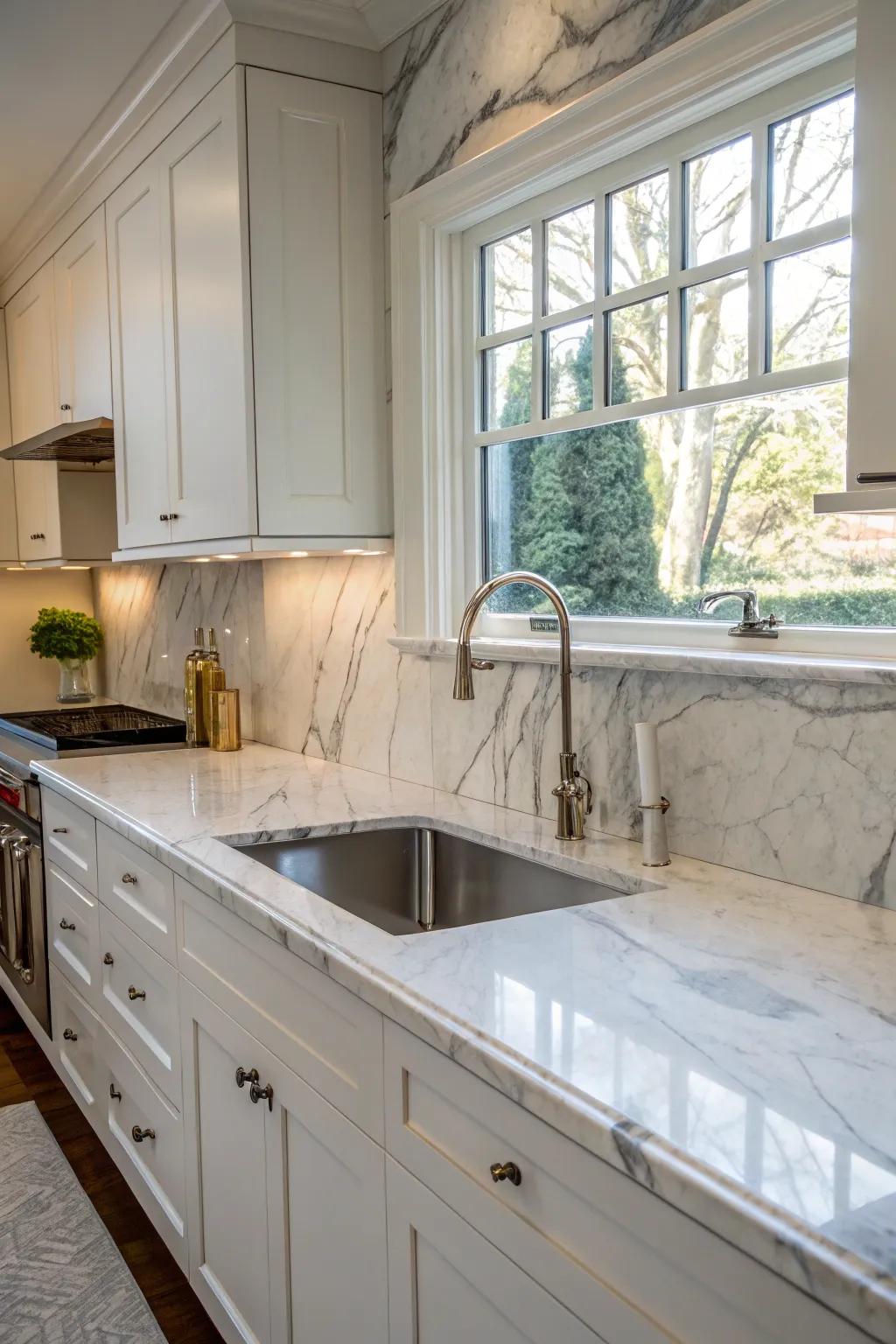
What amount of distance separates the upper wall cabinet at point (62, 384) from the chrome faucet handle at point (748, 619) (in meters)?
2.29

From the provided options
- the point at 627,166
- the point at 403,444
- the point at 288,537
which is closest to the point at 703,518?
the point at 627,166

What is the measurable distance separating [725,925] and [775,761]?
309 millimetres

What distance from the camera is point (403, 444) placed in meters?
2.50

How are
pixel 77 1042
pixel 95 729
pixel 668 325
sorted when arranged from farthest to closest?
pixel 95 729 < pixel 77 1042 < pixel 668 325

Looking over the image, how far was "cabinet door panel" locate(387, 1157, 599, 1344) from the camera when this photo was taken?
105cm

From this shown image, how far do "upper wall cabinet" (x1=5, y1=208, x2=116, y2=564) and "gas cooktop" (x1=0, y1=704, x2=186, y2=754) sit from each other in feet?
1.97

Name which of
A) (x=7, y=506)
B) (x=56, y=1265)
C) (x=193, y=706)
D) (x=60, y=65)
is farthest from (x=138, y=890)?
(x=7, y=506)

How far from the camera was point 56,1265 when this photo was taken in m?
2.32

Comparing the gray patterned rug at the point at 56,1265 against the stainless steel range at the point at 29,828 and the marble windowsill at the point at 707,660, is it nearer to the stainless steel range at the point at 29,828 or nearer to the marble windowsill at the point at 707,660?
the stainless steel range at the point at 29,828

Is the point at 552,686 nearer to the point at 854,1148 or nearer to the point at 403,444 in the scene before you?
the point at 403,444

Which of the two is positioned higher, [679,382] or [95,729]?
Answer: [679,382]

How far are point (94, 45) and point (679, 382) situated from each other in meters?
1.80

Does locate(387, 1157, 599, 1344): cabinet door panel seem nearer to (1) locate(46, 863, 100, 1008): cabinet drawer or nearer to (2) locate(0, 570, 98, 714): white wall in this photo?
(1) locate(46, 863, 100, 1008): cabinet drawer

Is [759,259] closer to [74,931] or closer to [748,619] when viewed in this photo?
[748,619]
